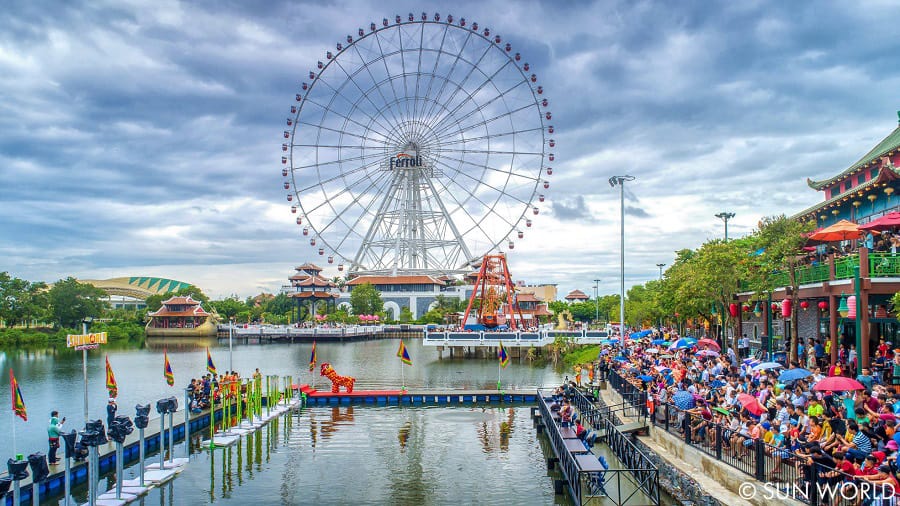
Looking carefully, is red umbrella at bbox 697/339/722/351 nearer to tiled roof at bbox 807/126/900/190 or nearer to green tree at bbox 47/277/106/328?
tiled roof at bbox 807/126/900/190

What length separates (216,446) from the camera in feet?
82.3

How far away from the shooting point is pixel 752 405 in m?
15.8

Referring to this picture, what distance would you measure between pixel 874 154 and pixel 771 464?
2173cm

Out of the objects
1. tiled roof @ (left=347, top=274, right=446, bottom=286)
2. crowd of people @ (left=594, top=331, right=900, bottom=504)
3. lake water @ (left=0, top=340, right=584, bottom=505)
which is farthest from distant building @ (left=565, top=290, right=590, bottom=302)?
crowd of people @ (left=594, top=331, right=900, bottom=504)

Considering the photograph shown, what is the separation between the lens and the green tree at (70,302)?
9969 centimetres

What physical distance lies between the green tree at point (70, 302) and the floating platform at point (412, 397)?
3048 inches

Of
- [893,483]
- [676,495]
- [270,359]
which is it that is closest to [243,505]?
[676,495]

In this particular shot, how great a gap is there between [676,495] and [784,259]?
10.2m

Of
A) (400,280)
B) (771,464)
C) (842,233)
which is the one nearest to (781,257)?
(842,233)

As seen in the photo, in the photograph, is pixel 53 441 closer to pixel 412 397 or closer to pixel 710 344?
pixel 412 397

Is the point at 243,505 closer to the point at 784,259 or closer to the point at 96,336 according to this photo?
the point at 96,336

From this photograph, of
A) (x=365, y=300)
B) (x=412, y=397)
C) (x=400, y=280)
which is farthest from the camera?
(x=400, y=280)

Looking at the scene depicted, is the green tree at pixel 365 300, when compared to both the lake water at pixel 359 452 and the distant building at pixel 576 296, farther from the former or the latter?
the lake water at pixel 359 452

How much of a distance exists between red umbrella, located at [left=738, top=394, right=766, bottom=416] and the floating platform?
64.9 ft
